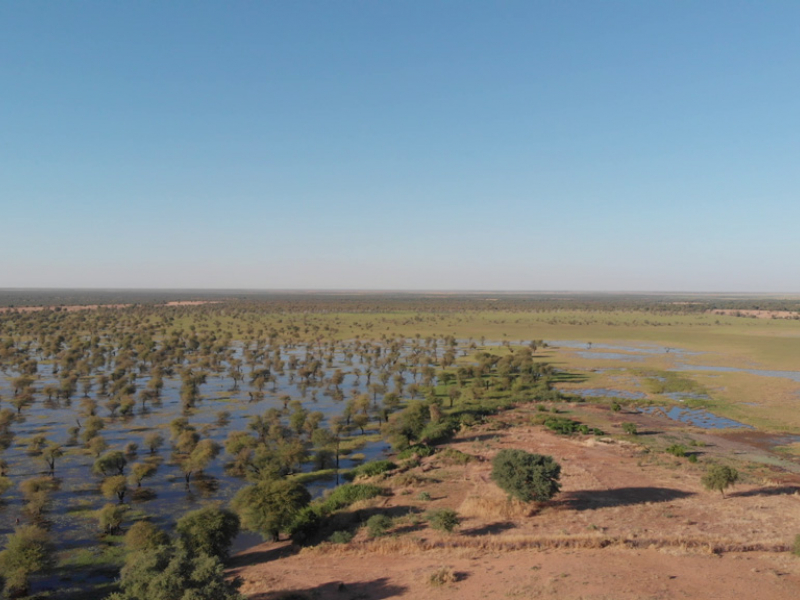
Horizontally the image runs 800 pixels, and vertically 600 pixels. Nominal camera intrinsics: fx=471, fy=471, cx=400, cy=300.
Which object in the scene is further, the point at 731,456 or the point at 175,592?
the point at 731,456

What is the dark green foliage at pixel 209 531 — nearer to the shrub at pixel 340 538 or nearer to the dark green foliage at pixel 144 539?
the dark green foliage at pixel 144 539

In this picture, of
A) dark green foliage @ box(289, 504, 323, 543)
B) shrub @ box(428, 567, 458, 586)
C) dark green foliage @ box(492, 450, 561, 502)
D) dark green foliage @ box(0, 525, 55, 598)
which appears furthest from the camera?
dark green foliage @ box(492, 450, 561, 502)

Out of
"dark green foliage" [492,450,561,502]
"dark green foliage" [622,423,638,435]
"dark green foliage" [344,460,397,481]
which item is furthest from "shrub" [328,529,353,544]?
"dark green foliage" [622,423,638,435]

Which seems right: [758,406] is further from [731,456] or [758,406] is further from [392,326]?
[392,326]

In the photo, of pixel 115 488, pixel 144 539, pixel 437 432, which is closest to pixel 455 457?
pixel 437 432

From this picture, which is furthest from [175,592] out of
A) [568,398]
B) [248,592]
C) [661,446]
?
[568,398]

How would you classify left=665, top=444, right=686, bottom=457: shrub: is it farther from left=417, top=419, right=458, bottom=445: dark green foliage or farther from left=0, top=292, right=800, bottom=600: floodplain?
left=417, top=419, right=458, bottom=445: dark green foliage

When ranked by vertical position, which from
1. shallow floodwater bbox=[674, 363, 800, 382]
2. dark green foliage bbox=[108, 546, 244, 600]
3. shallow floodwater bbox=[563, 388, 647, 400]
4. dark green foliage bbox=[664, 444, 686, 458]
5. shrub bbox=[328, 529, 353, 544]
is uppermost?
dark green foliage bbox=[108, 546, 244, 600]
